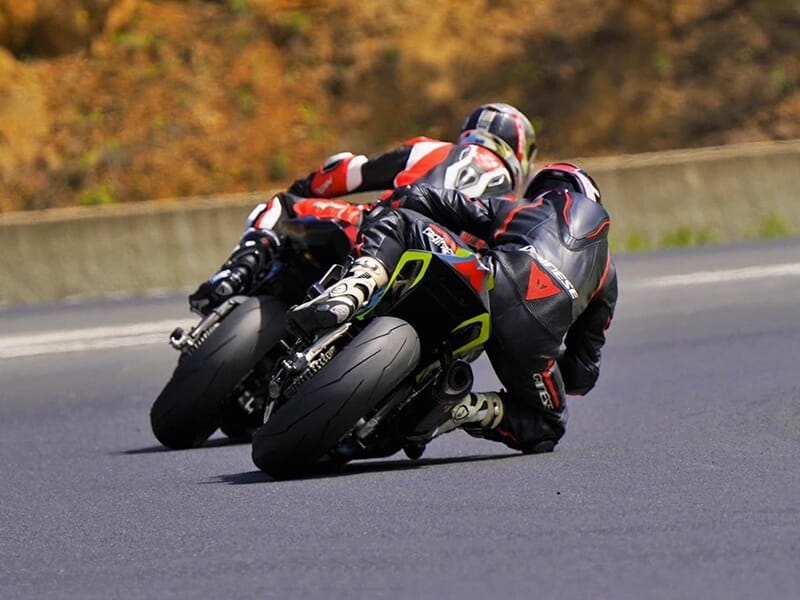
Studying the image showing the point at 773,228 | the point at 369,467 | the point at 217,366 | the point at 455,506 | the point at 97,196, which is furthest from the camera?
the point at 97,196

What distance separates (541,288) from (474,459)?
33.4 inches

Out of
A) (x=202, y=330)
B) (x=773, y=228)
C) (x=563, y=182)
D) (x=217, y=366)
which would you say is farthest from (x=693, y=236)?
(x=217, y=366)

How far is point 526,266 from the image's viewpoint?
644 centimetres

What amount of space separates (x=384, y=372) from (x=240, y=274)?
6.75 ft

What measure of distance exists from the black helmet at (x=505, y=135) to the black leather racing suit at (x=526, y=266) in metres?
1.15

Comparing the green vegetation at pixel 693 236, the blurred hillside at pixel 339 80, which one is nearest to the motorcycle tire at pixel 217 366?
the green vegetation at pixel 693 236

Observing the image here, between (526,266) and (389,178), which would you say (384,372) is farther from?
(389,178)

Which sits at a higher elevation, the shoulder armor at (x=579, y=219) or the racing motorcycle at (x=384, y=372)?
the shoulder armor at (x=579, y=219)

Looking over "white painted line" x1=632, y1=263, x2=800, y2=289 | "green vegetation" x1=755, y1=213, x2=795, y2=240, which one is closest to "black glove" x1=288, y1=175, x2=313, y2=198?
"white painted line" x1=632, y1=263, x2=800, y2=289

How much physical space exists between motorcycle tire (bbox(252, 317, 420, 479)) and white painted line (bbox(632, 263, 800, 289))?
7.71m

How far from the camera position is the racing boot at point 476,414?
6531 mm

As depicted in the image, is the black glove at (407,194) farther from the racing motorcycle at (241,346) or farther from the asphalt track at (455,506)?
the asphalt track at (455,506)

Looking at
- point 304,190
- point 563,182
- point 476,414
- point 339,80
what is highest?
point 563,182

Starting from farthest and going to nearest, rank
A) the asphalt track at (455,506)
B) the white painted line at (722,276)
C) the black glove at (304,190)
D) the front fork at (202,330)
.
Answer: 1. the white painted line at (722,276)
2. the black glove at (304,190)
3. the front fork at (202,330)
4. the asphalt track at (455,506)
